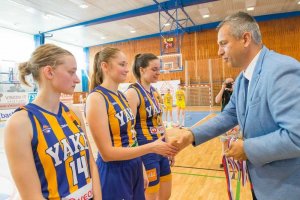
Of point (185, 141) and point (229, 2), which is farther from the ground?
point (229, 2)

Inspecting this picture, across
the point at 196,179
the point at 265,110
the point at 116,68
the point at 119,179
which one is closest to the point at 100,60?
the point at 116,68

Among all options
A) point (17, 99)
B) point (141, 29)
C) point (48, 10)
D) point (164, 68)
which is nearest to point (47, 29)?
point (48, 10)

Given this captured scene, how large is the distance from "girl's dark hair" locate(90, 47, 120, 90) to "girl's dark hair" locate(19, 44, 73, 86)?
600mm

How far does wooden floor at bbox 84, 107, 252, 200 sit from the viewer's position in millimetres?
3650

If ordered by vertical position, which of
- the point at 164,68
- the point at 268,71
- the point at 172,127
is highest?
the point at 164,68

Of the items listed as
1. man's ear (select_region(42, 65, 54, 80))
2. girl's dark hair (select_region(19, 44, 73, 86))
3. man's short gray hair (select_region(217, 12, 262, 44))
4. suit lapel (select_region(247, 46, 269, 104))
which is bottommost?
suit lapel (select_region(247, 46, 269, 104))

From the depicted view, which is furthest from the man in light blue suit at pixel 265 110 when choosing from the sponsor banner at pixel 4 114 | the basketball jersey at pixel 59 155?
the sponsor banner at pixel 4 114

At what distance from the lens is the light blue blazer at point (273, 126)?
3.62 ft

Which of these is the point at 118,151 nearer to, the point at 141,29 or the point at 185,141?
the point at 185,141

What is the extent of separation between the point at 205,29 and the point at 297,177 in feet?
54.1

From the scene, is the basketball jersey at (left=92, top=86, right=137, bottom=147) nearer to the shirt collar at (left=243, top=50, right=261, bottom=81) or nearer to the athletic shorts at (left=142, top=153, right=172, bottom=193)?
the athletic shorts at (left=142, top=153, right=172, bottom=193)

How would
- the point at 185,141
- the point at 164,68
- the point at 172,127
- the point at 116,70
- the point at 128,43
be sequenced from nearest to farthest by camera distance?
the point at 185,141 → the point at 116,70 → the point at 172,127 → the point at 164,68 → the point at 128,43

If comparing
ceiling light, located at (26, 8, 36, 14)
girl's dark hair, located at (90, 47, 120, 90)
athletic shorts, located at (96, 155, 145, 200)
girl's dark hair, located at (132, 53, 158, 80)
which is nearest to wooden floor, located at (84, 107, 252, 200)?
athletic shorts, located at (96, 155, 145, 200)

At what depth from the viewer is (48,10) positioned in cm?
1183
